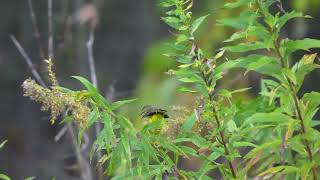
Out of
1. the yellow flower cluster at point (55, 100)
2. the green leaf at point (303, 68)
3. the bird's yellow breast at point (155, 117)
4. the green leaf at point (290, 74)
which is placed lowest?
the bird's yellow breast at point (155, 117)

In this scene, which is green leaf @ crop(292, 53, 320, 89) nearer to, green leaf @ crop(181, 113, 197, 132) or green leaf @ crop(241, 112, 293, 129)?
green leaf @ crop(241, 112, 293, 129)

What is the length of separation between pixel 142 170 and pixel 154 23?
5.73m

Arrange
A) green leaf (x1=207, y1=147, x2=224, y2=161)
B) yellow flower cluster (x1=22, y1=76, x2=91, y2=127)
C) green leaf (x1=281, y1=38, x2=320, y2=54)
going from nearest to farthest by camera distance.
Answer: yellow flower cluster (x1=22, y1=76, x2=91, y2=127)
green leaf (x1=281, y1=38, x2=320, y2=54)
green leaf (x1=207, y1=147, x2=224, y2=161)

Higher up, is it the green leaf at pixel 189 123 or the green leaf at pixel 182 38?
the green leaf at pixel 182 38

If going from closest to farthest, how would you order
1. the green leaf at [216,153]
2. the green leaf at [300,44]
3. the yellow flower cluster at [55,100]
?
the yellow flower cluster at [55,100]
the green leaf at [300,44]
the green leaf at [216,153]

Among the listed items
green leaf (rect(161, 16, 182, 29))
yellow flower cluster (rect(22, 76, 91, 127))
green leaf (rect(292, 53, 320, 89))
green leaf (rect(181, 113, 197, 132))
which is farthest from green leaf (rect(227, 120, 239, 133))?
yellow flower cluster (rect(22, 76, 91, 127))

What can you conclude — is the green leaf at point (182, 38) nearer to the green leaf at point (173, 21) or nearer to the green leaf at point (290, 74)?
the green leaf at point (173, 21)

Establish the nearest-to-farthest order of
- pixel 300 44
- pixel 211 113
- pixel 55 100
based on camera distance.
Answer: pixel 55 100, pixel 300 44, pixel 211 113

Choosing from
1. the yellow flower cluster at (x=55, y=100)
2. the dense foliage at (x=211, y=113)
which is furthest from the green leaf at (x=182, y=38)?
the yellow flower cluster at (x=55, y=100)

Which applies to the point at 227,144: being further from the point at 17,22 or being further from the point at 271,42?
the point at 17,22

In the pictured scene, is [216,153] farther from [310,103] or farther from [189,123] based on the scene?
[310,103]

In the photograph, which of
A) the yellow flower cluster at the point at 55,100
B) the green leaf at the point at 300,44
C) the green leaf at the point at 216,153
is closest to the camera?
the yellow flower cluster at the point at 55,100

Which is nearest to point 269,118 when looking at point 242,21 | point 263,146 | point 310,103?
point 263,146

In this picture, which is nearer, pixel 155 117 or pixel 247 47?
pixel 247 47
